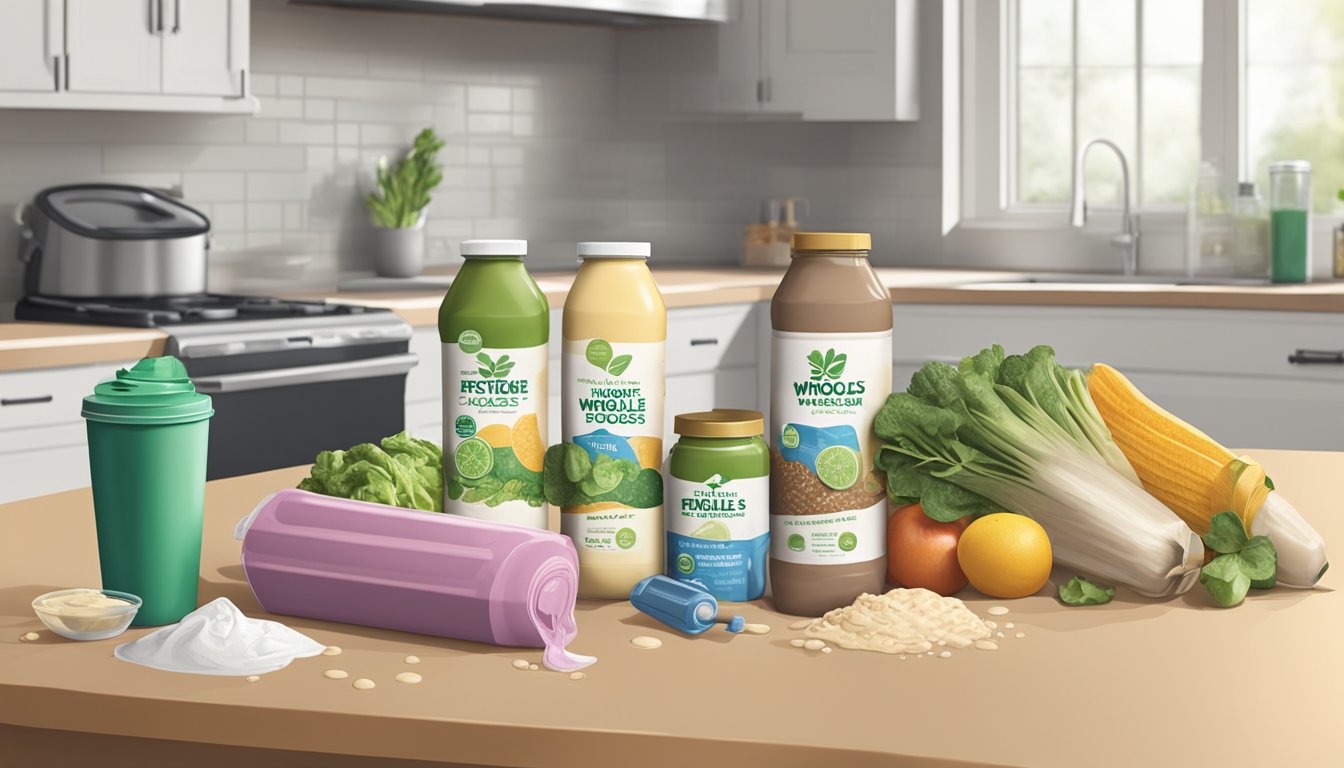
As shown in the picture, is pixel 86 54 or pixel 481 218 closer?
pixel 86 54

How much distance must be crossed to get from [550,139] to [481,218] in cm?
37

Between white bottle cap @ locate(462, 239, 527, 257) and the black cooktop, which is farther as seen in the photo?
the black cooktop

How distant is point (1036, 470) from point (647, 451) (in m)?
0.31

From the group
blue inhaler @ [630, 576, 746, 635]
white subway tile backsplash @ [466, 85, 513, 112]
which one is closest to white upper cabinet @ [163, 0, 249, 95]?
white subway tile backsplash @ [466, 85, 513, 112]

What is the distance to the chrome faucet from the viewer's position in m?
4.38

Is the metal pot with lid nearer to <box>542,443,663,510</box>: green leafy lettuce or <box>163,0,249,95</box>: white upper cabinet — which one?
<box>163,0,249,95</box>: white upper cabinet

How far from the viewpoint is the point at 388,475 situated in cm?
121

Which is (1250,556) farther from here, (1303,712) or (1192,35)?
(1192,35)

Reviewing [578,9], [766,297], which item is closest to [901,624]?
[766,297]

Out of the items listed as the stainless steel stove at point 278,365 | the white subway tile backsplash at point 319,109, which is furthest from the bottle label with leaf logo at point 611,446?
the white subway tile backsplash at point 319,109

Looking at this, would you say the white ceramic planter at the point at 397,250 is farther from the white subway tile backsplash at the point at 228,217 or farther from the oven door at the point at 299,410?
the oven door at the point at 299,410

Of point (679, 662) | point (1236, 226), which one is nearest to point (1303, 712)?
point (679, 662)

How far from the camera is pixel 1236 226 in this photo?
13.8 ft

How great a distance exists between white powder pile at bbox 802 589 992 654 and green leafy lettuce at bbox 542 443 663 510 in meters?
0.16
